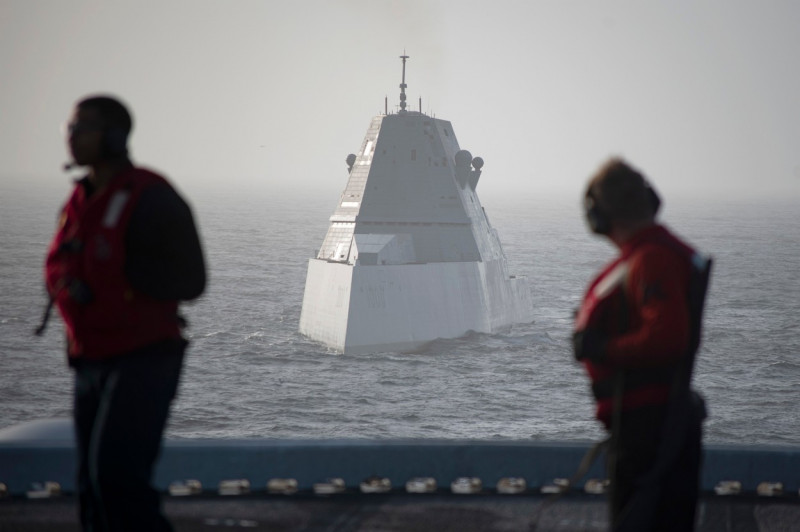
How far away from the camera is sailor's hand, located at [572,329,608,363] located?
3.96 m

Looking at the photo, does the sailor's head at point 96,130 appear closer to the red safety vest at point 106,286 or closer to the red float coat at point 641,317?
the red safety vest at point 106,286

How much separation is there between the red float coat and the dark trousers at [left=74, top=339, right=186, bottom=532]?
5.83ft

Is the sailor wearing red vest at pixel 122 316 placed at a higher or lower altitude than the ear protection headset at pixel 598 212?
lower

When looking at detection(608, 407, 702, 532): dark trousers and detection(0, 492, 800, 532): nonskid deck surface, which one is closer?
detection(608, 407, 702, 532): dark trousers

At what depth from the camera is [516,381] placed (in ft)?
128

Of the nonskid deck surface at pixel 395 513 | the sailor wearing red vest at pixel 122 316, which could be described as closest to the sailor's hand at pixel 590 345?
the sailor wearing red vest at pixel 122 316

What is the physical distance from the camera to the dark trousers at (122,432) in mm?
3982

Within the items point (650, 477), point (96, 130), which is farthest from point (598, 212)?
point (96, 130)

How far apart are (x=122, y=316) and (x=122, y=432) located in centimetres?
47

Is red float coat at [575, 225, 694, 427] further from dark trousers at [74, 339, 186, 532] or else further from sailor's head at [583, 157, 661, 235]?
dark trousers at [74, 339, 186, 532]

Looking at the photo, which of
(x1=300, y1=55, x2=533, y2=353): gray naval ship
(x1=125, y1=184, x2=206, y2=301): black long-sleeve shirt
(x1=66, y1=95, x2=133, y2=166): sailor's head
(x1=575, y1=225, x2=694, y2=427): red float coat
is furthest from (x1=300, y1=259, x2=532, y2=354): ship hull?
(x1=575, y1=225, x2=694, y2=427): red float coat

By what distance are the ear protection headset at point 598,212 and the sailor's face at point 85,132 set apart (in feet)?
6.86

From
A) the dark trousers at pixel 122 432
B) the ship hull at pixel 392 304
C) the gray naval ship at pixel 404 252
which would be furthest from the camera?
the gray naval ship at pixel 404 252

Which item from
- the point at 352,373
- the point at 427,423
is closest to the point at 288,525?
the point at 427,423
